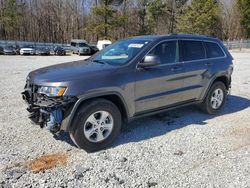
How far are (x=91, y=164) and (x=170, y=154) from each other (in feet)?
3.97

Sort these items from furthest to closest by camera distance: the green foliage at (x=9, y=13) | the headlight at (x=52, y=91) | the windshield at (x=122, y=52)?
the green foliage at (x=9, y=13)
the windshield at (x=122, y=52)
the headlight at (x=52, y=91)

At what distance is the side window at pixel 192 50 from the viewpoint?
5.65 m

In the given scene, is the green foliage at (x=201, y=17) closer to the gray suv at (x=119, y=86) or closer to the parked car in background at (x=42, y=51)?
the parked car in background at (x=42, y=51)

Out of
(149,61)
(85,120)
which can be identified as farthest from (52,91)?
(149,61)

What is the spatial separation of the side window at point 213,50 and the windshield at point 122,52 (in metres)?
1.73

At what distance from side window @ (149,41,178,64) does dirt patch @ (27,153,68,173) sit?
2.32 metres

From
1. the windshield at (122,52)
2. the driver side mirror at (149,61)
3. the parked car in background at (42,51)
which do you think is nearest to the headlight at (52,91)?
the windshield at (122,52)

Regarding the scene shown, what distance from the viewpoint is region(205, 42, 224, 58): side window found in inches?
245

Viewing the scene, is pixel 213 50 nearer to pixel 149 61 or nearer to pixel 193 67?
pixel 193 67

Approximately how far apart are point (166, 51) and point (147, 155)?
6.72 ft

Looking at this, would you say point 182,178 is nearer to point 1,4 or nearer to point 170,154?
point 170,154

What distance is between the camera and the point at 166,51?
534 cm

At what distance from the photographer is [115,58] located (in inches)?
203

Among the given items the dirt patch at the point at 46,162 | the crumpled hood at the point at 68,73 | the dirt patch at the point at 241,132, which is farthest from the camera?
the dirt patch at the point at 241,132
